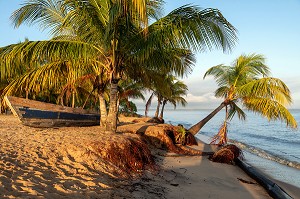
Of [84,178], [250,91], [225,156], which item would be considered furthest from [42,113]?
[250,91]

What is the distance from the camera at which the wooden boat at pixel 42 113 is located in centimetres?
930

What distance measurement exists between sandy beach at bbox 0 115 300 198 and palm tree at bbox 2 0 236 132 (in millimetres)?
2935

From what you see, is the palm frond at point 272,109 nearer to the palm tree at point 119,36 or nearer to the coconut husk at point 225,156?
the coconut husk at point 225,156

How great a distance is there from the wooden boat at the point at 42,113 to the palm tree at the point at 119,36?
7.46 ft

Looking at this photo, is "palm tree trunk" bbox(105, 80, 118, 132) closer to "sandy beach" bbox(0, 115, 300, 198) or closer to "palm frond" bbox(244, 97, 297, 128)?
"sandy beach" bbox(0, 115, 300, 198)

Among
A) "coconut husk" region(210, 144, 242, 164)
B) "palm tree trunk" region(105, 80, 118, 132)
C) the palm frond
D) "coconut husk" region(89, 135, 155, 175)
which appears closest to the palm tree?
"palm tree trunk" region(105, 80, 118, 132)

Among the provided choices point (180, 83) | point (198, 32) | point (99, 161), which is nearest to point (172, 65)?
point (198, 32)

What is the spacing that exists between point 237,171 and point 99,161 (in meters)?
5.27

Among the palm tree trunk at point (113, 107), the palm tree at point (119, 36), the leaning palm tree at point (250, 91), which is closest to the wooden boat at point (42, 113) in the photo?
the palm tree at point (119, 36)

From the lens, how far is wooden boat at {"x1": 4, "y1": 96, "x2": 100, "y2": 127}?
30.5 feet

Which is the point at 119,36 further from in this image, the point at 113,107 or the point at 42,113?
the point at 42,113

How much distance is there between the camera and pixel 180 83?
3030cm

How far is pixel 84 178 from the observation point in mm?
4547

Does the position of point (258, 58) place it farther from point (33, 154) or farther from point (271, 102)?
point (33, 154)
